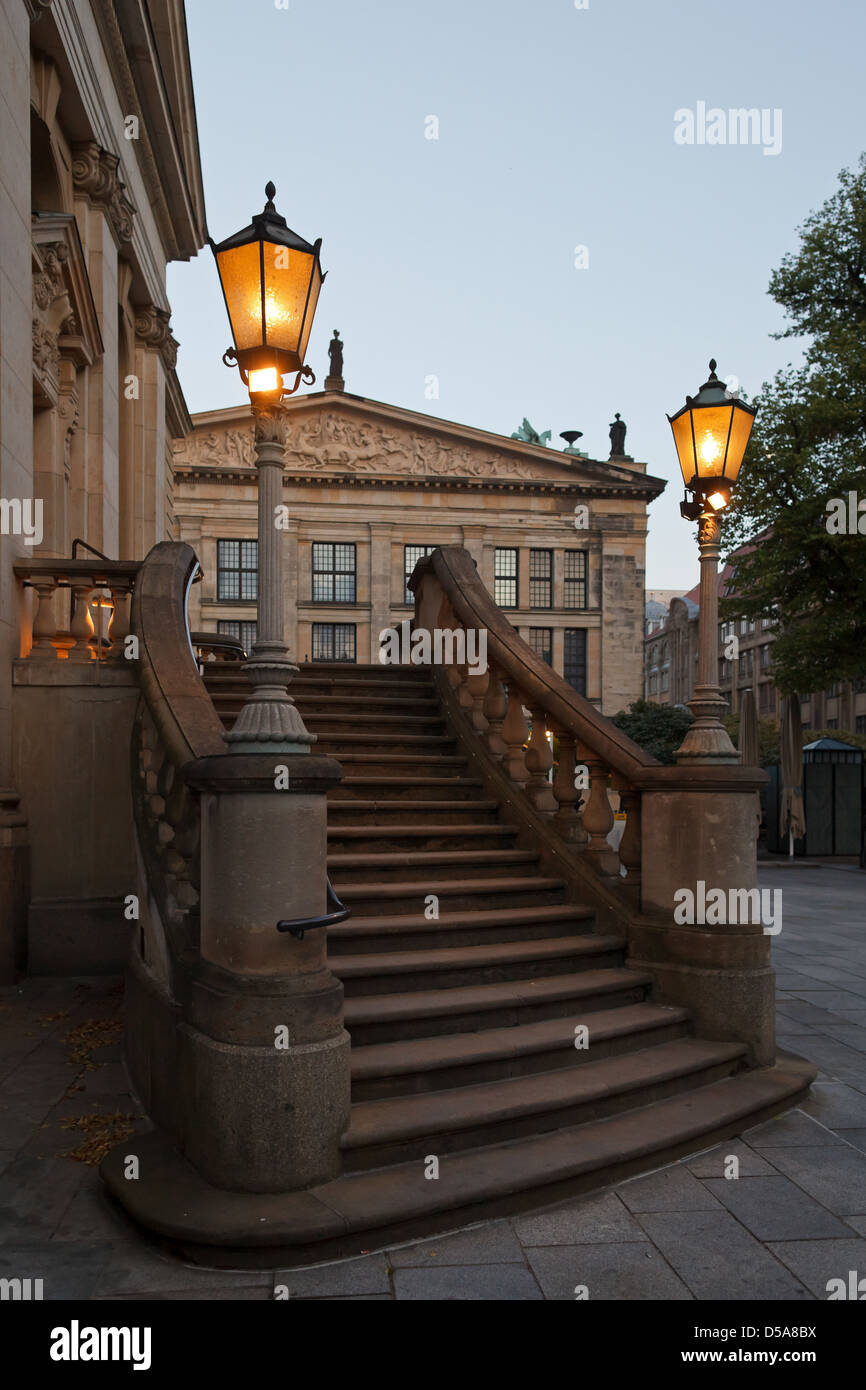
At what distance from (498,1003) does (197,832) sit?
1.87 m

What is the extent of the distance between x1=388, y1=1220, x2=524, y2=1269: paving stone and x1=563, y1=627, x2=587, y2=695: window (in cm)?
5427

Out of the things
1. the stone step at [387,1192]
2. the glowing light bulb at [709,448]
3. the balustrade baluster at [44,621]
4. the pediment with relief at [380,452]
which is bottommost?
the stone step at [387,1192]

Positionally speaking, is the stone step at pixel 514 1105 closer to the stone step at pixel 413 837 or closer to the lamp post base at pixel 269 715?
the lamp post base at pixel 269 715

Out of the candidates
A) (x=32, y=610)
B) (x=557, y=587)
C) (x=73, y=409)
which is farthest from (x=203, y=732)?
(x=557, y=587)

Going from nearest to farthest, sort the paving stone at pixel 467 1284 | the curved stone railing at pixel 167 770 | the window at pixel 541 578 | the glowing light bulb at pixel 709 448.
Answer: the paving stone at pixel 467 1284, the curved stone railing at pixel 167 770, the glowing light bulb at pixel 709 448, the window at pixel 541 578

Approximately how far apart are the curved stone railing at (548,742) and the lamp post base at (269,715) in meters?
2.71

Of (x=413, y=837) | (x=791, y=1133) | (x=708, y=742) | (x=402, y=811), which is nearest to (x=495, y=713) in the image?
(x=402, y=811)

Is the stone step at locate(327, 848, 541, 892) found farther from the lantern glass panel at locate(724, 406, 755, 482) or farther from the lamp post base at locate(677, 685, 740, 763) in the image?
the lantern glass panel at locate(724, 406, 755, 482)

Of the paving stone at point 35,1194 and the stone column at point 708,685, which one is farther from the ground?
the stone column at point 708,685

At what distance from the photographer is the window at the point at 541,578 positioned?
58.5 meters

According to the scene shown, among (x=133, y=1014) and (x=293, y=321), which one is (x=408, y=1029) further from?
(x=293, y=321)

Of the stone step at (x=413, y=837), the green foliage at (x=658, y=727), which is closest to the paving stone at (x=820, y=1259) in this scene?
the stone step at (x=413, y=837)

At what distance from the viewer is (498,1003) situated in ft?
17.3

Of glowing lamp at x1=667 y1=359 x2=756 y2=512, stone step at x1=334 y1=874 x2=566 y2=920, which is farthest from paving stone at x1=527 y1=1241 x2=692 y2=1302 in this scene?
glowing lamp at x1=667 y1=359 x2=756 y2=512
